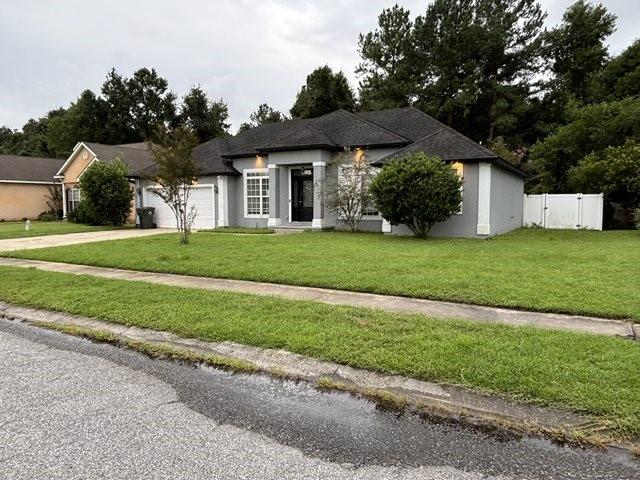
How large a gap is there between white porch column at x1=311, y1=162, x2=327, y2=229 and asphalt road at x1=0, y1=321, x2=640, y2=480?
13625 mm

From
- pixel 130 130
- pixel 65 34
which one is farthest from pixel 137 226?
pixel 130 130

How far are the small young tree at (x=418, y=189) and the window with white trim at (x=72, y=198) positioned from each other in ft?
74.1

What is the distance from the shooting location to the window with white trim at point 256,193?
1914 centimetres

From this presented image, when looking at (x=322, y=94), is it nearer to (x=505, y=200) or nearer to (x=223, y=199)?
(x=223, y=199)

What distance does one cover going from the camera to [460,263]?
8.84 meters

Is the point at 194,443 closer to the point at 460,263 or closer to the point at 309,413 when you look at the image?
the point at 309,413

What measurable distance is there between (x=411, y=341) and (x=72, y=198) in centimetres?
2988

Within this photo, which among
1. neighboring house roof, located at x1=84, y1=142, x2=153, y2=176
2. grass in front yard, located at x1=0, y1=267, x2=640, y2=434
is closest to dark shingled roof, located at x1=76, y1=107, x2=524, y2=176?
neighboring house roof, located at x1=84, y1=142, x2=153, y2=176

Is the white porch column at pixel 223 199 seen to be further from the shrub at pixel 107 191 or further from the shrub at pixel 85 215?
the shrub at pixel 85 215

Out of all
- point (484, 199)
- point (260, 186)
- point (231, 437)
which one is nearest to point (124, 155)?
point (260, 186)

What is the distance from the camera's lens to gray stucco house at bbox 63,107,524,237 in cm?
1466

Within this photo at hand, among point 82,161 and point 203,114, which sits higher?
point 203,114

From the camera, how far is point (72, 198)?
28109mm

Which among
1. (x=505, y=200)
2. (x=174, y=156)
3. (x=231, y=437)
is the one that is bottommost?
(x=231, y=437)
